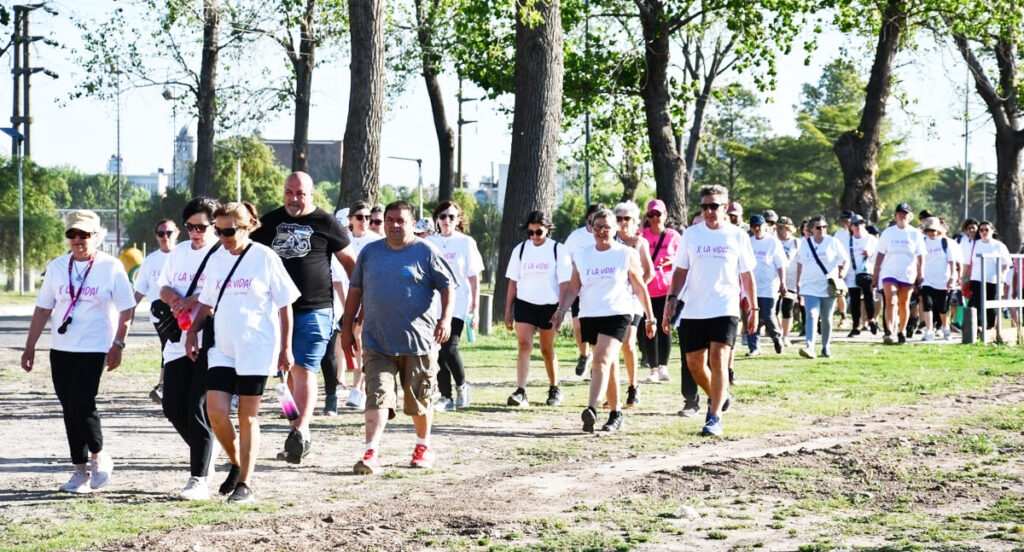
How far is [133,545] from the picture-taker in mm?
6426

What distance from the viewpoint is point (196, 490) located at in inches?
307

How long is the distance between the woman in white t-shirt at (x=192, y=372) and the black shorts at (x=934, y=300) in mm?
15134

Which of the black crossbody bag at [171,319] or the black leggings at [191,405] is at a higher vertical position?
the black crossbody bag at [171,319]

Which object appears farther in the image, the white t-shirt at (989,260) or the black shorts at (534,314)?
the white t-shirt at (989,260)

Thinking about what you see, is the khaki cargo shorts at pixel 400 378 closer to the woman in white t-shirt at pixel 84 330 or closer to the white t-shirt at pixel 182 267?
the white t-shirt at pixel 182 267

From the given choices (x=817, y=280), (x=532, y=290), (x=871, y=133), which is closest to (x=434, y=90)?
(x=871, y=133)

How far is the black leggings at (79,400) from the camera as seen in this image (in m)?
8.24

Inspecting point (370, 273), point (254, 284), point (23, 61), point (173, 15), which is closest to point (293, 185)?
point (370, 273)

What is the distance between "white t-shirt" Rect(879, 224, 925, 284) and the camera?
19750 millimetres

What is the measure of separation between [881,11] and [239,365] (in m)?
23.5

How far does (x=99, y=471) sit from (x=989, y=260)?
54.4 ft

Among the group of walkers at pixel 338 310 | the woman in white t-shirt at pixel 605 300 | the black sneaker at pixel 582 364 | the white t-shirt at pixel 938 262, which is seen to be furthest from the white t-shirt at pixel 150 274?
the white t-shirt at pixel 938 262

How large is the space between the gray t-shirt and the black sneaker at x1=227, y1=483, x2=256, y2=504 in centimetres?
149

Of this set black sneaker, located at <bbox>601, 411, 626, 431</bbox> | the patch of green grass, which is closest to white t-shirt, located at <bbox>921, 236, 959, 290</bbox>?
black sneaker, located at <bbox>601, 411, 626, 431</bbox>
